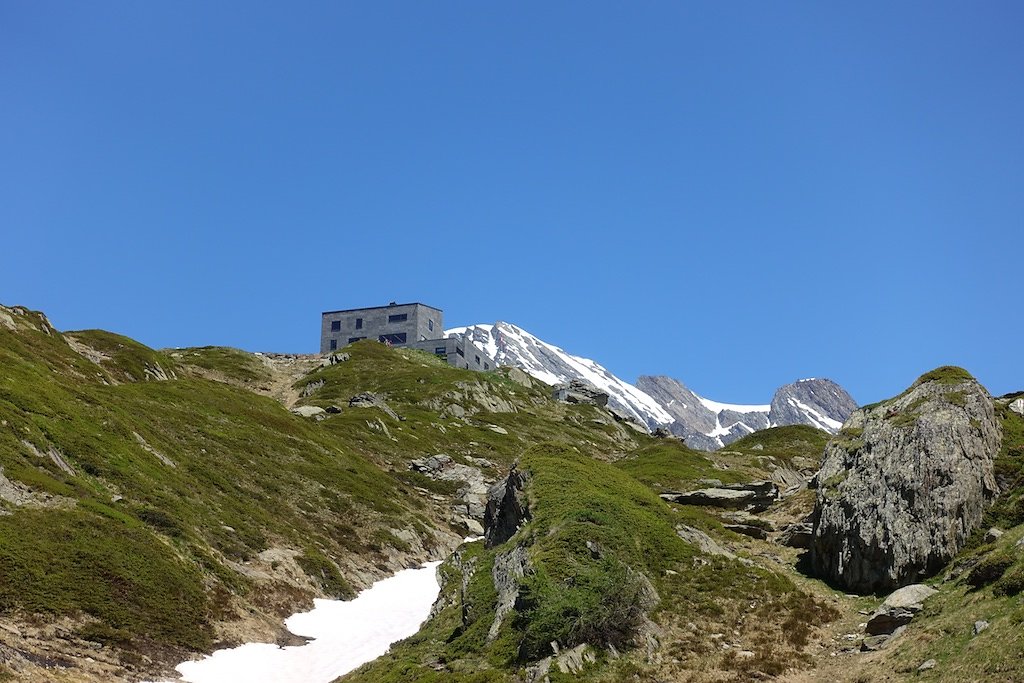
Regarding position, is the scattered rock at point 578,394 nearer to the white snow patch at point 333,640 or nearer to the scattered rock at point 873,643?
the white snow patch at point 333,640

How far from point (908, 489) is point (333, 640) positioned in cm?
2804

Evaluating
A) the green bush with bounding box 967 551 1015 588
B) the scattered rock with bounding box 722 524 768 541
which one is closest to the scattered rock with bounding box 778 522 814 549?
the scattered rock with bounding box 722 524 768 541

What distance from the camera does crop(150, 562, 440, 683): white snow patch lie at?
120ft

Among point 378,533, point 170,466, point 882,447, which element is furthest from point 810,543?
point 170,466

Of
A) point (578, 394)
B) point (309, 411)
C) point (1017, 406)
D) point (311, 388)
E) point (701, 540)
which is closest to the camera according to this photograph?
point (701, 540)

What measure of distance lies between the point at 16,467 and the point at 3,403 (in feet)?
27.3

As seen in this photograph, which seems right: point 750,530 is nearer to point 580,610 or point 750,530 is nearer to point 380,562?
point 580,610

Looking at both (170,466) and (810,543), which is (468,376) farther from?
(810,543)

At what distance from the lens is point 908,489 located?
112 feet

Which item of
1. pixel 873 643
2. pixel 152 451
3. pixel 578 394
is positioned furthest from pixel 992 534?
pixel 578 394

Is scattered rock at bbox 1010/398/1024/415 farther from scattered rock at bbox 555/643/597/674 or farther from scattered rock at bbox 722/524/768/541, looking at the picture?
scattered rock at bbox 555/643/597/674

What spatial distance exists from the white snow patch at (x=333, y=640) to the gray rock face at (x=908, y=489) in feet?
70.3

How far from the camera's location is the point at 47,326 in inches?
3538

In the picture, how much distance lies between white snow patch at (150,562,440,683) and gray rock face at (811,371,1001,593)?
2144 centimetres
